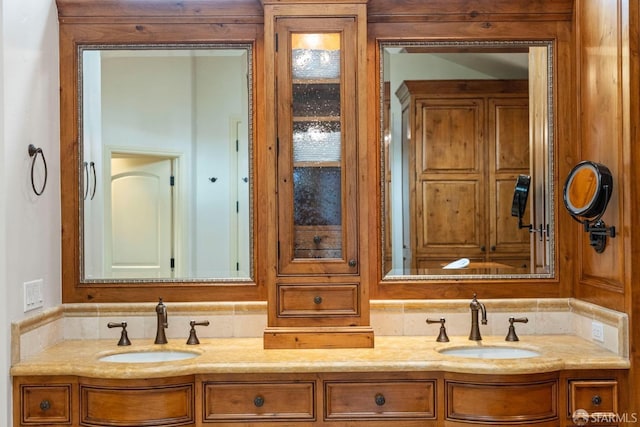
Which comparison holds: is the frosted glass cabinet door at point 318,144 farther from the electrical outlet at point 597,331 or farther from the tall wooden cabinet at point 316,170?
the electrical outlet at point 597,331

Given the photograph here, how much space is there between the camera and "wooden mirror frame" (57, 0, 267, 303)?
275 cm

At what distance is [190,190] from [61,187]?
1.87ft

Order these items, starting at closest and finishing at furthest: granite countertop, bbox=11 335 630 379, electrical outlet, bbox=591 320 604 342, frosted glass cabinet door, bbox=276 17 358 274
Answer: granite countertop, bbox=11 335 630 379 → electrical outlet, bbox=591 320 604 342 → frosted glass cabinet door, bbox=276 17 358 274

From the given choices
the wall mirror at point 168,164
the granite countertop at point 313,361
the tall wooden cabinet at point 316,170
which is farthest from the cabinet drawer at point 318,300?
the wall mirror at point 168,164

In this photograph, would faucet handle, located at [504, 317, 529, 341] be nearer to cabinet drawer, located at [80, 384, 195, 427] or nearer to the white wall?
cabinet drawer, located at [80, 384, 195, 427]

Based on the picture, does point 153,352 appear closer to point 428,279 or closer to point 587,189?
point 428,279

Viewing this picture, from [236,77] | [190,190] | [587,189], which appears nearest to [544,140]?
[587,189]

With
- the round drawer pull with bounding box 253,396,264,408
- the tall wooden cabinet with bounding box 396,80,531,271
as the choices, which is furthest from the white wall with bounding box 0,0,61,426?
the tall wooden cabinet with bounding box 396,80,531,271

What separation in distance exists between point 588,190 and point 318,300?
117 cm

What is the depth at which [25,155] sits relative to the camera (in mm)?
2377

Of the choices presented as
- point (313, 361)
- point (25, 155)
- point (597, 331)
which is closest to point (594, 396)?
point (597, 331)

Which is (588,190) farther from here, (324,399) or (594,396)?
(324,399)

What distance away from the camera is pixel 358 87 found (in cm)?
258

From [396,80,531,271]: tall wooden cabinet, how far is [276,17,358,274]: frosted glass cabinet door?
0.36 metres
